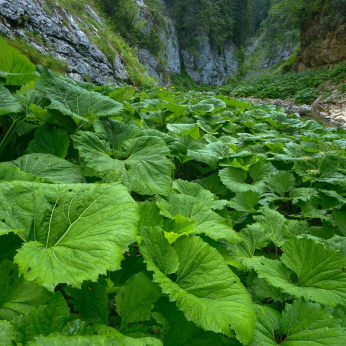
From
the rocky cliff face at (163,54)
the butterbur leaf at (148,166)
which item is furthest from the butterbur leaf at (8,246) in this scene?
the rocky cliff face at (163,54)

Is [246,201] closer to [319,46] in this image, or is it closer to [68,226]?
[68,226]

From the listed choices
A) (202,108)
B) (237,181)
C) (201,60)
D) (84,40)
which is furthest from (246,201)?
(201,60)

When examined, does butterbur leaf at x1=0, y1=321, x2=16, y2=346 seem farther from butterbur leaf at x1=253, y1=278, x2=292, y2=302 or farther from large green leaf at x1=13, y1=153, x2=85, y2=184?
butterbur leaf at x1=253, y1=278, x2=292, y2=302

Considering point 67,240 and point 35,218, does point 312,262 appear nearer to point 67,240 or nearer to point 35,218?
point 67,240

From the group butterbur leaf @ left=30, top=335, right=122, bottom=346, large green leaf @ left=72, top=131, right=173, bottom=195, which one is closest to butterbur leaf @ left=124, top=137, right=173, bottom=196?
large green leaf @ left=72, top=131, right=173, bottom=195

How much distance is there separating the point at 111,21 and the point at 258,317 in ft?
59.1

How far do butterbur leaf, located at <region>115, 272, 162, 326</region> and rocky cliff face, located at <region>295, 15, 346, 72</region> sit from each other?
19.5 m

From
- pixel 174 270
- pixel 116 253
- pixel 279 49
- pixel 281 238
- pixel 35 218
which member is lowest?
pixel 281 238

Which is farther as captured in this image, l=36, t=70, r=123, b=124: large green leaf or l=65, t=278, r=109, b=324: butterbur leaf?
l=36, t=70, r=123, b=124: large green leaf

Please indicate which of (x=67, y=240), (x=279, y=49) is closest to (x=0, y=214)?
(x=67, y=240)

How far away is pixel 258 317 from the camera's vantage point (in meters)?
0.85

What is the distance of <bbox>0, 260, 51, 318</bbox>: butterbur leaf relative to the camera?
619 mm

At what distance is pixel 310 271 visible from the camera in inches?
39.5

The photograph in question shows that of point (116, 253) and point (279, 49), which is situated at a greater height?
point (279, 49)
